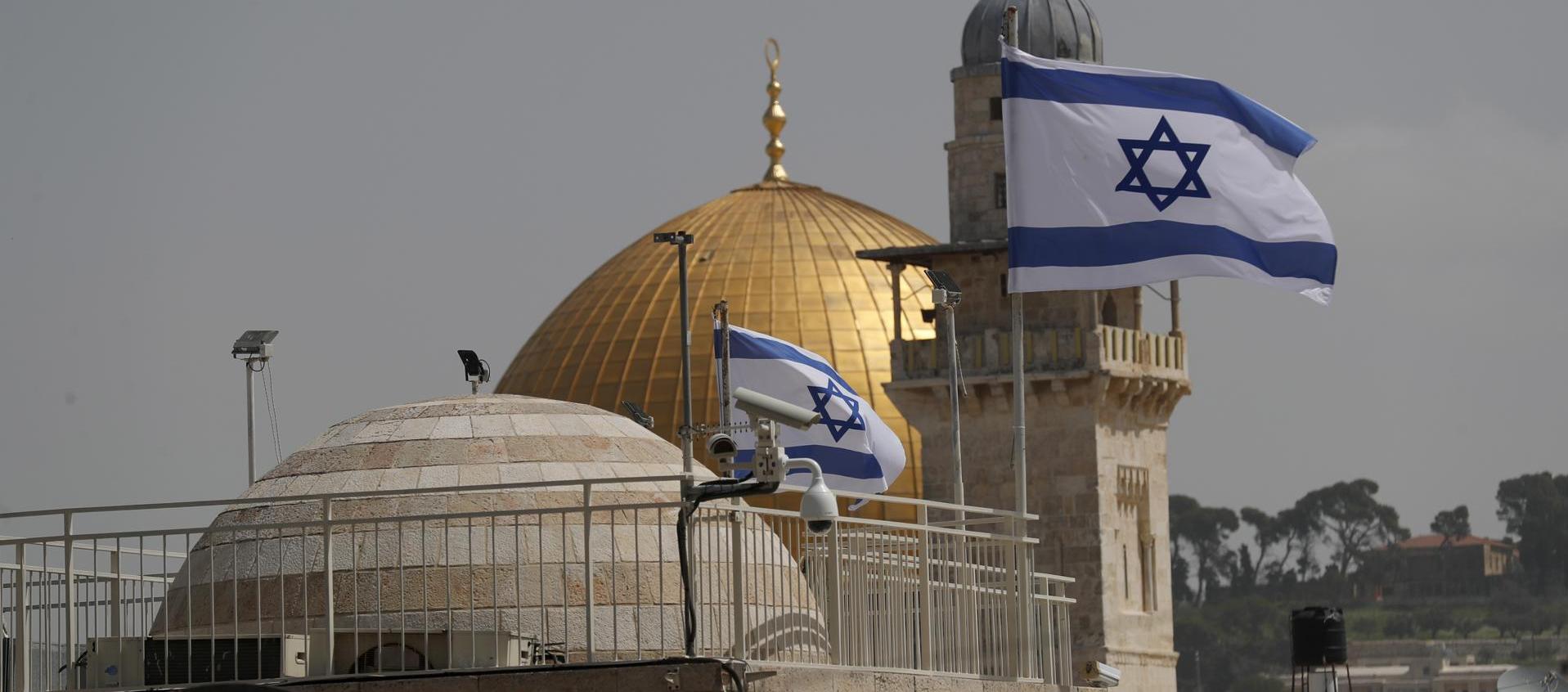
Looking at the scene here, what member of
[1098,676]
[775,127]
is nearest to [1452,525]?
[775,127]

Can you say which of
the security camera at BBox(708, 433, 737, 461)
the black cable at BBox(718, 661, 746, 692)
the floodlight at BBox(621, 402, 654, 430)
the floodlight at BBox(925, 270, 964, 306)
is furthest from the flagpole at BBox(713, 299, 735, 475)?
the black cable at BBox(718, 661, 746, 692)

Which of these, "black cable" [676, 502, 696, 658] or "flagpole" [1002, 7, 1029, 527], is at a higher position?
"flagpole" [1002, 7, 1029, 527]

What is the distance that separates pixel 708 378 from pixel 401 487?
136 ft

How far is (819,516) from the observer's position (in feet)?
55.3

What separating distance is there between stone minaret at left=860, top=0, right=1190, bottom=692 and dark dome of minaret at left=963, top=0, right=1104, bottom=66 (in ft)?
0.11

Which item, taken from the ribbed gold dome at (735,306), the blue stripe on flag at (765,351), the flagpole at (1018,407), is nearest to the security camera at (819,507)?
the flagpole at (1018,407)

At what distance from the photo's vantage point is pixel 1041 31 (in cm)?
5084

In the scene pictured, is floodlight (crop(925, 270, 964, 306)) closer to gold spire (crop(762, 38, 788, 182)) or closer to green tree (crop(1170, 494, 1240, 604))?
gold spire (crop(762, 38, 788, 182))

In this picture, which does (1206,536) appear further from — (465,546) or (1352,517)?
(465,546)

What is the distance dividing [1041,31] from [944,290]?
17017mm

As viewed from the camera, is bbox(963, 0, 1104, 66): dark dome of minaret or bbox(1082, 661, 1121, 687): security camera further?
bbox(963, 0, 1104, 66): dark dome of minaret

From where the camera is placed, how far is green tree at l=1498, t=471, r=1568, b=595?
102312mm


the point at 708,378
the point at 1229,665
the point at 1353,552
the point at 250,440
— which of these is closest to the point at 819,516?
the point at 250,440

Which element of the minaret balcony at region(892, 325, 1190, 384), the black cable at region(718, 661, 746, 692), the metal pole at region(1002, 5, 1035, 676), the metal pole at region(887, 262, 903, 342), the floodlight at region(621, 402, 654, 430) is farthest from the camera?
the metal pole at region(887, 262, 903, 342)
